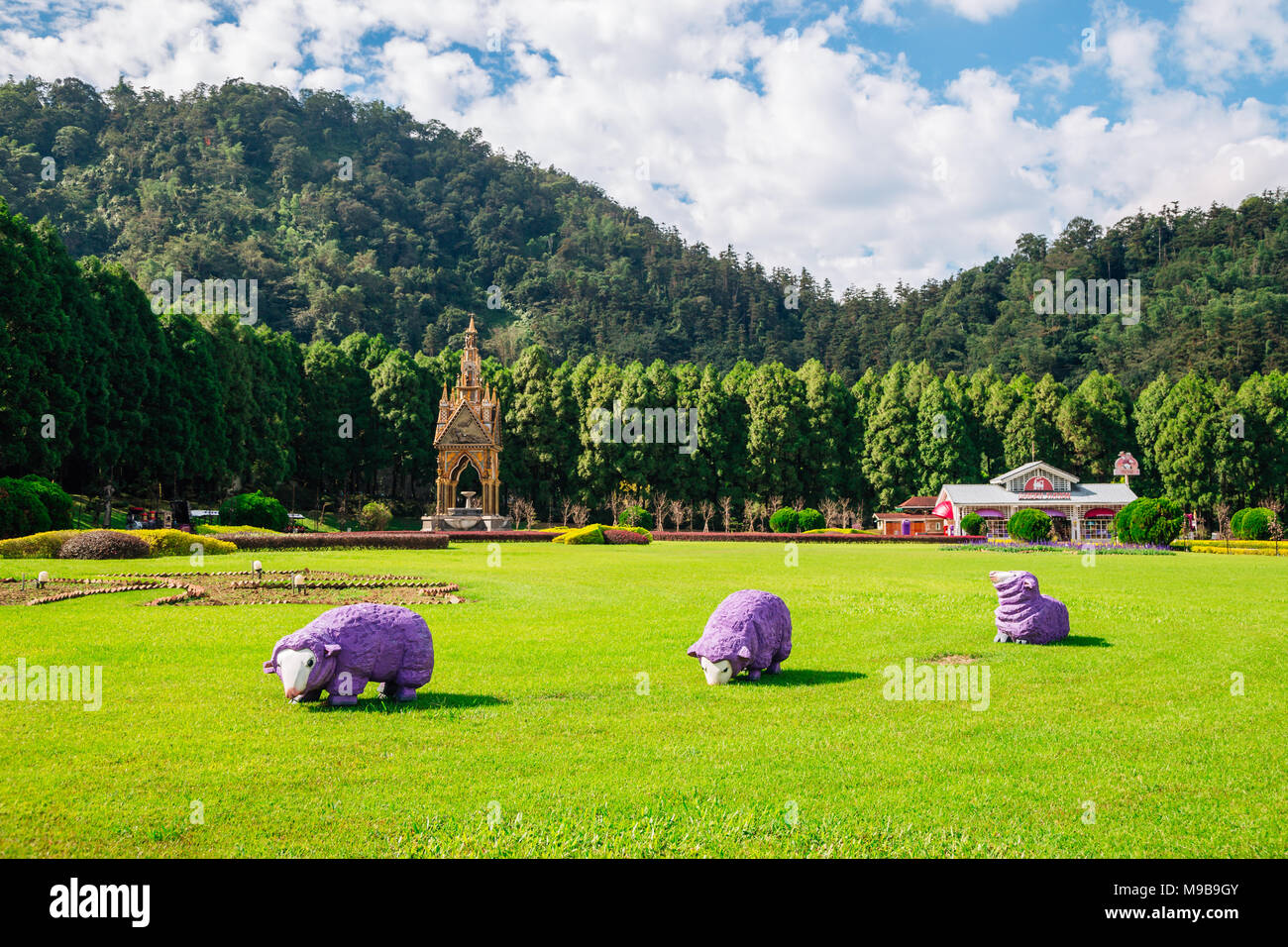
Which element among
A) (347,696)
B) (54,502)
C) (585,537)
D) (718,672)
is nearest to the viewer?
(347,696)

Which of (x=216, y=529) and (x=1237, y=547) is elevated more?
(x=216, y=529)

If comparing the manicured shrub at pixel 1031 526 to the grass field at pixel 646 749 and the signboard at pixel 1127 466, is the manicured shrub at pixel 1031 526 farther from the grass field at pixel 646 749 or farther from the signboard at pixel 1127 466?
the grass field at pixel 646 749

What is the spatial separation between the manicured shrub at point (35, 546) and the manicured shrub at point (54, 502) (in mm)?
4099

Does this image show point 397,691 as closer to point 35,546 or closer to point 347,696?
point 347,696

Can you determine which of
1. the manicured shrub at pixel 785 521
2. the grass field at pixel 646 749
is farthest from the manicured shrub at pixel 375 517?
the grass field at pixel 646 749

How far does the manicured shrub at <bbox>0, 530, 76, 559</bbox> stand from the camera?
27469 millimetres

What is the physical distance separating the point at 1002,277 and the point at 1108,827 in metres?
128

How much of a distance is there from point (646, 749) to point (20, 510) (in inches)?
1206

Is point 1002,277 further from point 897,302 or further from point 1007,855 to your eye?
point 1007,855

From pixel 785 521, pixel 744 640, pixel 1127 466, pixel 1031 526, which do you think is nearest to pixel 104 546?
pixel 744 640

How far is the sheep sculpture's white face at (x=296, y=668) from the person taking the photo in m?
9.23

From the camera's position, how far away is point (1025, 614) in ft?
47.0

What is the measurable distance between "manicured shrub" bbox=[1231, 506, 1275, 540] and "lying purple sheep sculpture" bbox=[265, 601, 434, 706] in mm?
57516

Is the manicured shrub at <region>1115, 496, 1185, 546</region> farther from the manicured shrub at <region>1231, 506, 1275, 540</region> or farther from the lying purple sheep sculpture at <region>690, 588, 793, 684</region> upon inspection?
the lying purple sheep sculpture at <region>690, 588, 793, 684</region>
